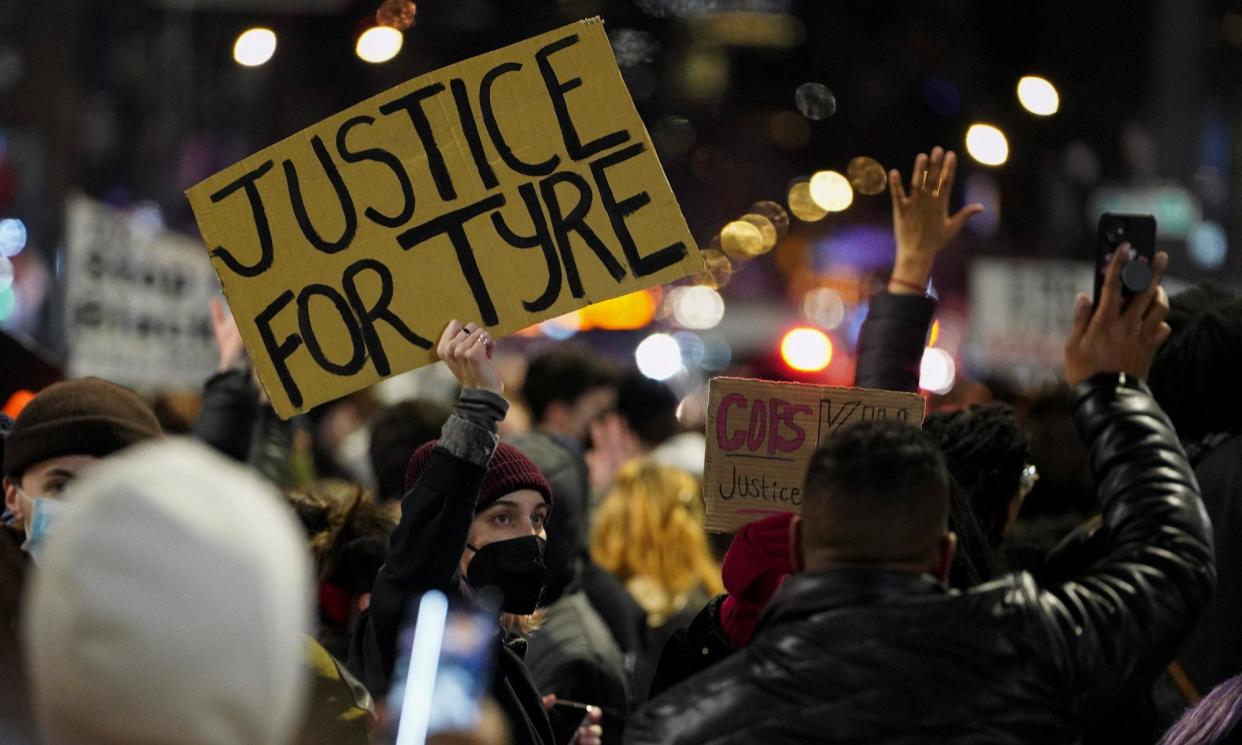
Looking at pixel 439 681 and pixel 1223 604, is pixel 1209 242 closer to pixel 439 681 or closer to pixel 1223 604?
pixel 1223 604

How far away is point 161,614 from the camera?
5.99 ft

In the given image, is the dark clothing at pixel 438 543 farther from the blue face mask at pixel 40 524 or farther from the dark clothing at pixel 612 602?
the dark clothing at pixel 612 602

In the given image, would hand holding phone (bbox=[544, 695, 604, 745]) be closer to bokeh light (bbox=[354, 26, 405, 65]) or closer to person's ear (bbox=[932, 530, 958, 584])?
person's ear (bbox=[932, 530, 958, 584])

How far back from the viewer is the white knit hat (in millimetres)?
1829

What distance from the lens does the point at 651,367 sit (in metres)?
16.1

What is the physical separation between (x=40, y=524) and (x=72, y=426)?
0.33 metres

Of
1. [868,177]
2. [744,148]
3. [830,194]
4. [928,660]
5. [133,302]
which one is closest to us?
[928,660]

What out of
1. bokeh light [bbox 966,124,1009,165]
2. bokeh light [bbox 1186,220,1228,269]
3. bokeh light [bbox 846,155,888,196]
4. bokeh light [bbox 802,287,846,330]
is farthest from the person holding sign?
bokeh light [bbox 802,287,846,330]

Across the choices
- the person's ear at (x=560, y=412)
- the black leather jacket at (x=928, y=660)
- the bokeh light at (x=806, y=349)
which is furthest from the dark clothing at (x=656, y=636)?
the bokeh light at (x=806, y=349)

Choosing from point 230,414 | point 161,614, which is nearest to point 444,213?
point 230,414

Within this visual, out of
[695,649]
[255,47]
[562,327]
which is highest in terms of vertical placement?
[255,47]

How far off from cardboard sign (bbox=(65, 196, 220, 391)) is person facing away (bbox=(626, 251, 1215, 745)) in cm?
623

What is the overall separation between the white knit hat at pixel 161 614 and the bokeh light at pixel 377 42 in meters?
3.62

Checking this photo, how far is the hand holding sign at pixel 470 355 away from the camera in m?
3.74
